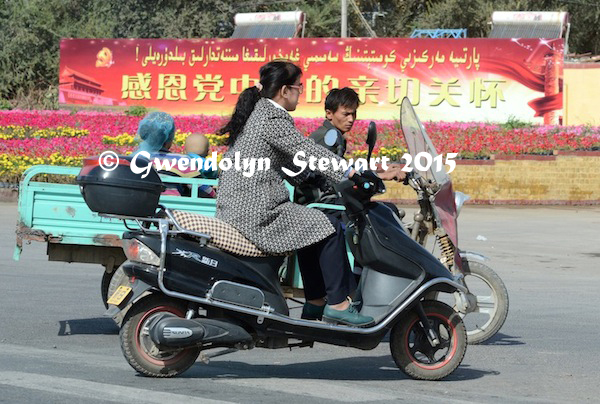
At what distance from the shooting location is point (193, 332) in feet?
20.9

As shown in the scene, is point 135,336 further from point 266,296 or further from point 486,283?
point 486,283

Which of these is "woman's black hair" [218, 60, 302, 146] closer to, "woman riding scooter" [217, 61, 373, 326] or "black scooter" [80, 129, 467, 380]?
"woman riding scooter" [217, 61, 373, 326]

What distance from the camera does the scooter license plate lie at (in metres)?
6.43

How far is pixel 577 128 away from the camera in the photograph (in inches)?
981

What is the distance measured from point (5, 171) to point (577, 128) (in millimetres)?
11639

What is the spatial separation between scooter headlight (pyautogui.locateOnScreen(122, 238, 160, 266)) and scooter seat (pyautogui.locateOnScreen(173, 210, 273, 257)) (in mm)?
236

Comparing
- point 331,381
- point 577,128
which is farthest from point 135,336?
point 577,128

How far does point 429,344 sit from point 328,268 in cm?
77

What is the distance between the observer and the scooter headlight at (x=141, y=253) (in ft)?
21.0

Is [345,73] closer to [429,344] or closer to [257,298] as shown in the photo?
[429,344]

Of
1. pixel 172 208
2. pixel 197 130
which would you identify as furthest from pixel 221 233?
pixel 197 130

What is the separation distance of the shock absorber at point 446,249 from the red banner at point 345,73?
2198 centimetres

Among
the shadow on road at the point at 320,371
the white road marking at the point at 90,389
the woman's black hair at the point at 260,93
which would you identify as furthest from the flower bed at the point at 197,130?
the white road marking at the point at 90,389

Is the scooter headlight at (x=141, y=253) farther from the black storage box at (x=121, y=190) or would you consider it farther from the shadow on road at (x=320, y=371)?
the shadow on road at (x=320, y=371)
